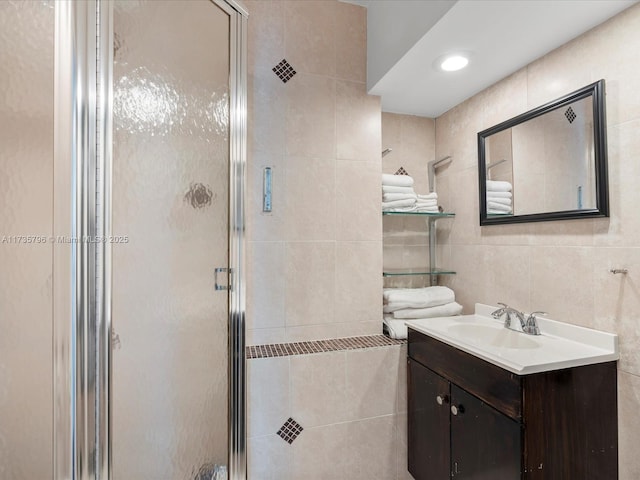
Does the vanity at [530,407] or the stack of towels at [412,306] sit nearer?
the vanity at [530,407]

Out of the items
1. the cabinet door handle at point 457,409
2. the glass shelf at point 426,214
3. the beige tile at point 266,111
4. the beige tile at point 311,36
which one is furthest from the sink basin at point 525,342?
the beige tile at point 311,36

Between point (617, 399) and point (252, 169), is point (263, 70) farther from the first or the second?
point (617, 399)

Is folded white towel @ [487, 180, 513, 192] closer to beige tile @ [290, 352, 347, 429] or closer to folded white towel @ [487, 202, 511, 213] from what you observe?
folded white towel @ [487, 202, 511, 213]

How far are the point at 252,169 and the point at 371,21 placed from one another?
0.98 m

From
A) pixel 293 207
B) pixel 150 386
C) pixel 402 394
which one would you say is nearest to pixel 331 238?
pixel 293 207

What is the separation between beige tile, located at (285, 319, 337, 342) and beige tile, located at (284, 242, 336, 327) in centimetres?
2

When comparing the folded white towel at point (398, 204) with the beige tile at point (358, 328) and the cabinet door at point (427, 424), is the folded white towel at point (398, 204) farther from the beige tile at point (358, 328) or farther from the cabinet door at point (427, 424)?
the cabinet door at point (427, 424)

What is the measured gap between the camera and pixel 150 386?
0.87 meters

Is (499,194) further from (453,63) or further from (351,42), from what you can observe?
(351,42)

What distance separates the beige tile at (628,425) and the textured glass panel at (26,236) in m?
1.62

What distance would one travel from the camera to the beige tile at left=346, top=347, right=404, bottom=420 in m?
1.46

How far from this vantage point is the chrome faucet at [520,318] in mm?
1275

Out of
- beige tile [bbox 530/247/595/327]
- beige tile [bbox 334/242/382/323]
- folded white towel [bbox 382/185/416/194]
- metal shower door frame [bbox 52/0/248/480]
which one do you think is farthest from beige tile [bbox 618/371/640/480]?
metal shower door frame [bbox 52/0/248/480]

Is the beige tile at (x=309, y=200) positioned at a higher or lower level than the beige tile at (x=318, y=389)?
higher
